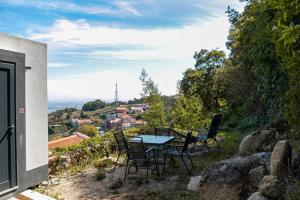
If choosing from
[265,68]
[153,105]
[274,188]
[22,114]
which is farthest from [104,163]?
[265,68]

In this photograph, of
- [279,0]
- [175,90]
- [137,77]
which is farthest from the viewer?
[175,90]

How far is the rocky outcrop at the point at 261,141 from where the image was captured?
6.67m

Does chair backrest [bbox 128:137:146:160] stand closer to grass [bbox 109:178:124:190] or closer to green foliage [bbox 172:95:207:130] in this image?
grass [bbox 109:178:124:190]

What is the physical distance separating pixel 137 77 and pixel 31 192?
7.34 meters

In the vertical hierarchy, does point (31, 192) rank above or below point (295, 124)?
below

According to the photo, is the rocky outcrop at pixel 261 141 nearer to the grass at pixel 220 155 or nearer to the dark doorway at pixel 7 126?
the grass at pixel 220 155

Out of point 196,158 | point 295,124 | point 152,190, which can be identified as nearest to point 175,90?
point 196,158

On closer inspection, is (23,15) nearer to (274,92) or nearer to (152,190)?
(152,190)

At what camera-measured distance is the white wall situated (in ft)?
18.3

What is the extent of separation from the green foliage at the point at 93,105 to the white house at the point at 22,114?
79.8 ft

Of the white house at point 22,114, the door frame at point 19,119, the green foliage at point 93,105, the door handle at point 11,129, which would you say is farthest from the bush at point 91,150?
the green foliage at point 93,105

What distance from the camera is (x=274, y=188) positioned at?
12.6 feet

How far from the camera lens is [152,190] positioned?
5566mm

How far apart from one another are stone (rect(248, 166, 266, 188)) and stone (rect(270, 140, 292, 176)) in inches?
11.4
